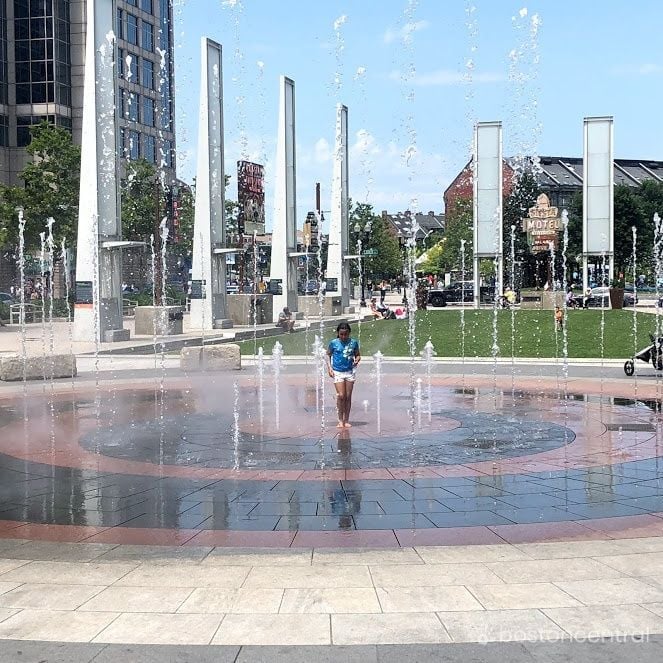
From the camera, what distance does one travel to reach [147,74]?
88.3 m

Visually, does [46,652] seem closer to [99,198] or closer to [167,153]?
[99,198]

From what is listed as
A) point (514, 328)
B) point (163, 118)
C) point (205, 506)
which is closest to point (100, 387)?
point (205, 506)

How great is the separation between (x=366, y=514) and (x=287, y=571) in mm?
1754

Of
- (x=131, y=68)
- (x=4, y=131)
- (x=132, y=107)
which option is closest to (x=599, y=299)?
(x=4, y=131)

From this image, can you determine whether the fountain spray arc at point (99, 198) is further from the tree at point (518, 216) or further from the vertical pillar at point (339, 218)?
the tree at point (518, 216)

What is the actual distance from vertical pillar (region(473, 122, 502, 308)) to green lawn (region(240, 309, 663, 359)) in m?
6.31

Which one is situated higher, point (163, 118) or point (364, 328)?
point (163, 118)

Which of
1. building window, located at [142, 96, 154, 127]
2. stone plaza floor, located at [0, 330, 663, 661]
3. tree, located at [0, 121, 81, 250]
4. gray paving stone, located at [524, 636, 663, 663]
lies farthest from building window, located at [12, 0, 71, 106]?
gray paving stone, located at [524, 636, 663, 663]

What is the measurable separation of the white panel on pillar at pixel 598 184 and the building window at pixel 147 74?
2188 inches

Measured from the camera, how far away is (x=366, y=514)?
25.3ft

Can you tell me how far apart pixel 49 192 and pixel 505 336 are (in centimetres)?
3056

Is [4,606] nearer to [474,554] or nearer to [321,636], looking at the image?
[321,636]

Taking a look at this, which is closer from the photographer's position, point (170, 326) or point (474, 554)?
point (474, 554)

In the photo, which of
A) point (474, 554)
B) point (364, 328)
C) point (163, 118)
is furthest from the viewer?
point (163, 118)
